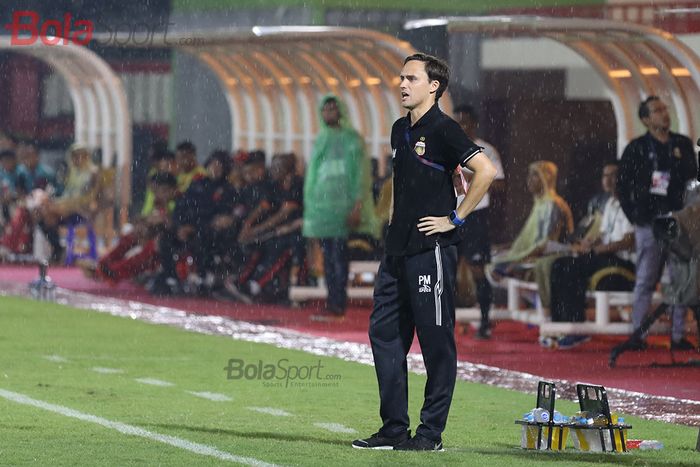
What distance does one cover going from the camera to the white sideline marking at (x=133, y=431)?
940 cm

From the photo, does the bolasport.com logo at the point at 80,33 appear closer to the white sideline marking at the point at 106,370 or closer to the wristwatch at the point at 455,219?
the white sideline marking at the point at 106,370

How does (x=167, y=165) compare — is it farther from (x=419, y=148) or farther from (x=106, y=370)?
(x=419, y=148)

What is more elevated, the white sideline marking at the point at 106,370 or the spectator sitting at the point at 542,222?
the spectator sitting at the point at 542,222

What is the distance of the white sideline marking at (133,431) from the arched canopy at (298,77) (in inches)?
310

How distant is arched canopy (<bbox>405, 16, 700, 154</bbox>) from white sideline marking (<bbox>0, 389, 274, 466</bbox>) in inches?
252

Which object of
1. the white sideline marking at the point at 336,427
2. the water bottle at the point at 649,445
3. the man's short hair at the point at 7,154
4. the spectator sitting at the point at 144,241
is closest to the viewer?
the water bottle at the point at 649,445

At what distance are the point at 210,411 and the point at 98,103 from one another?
1785 centimetres

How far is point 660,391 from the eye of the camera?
13.3m

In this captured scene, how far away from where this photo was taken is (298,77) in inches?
930

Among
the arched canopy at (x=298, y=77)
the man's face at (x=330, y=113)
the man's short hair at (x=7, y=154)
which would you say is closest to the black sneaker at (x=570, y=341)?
the man's face at (x=330, y=113)

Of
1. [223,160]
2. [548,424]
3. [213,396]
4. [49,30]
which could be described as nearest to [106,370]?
[213,396]

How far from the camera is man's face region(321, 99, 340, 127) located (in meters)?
18.2

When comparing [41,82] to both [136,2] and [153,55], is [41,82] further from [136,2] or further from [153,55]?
[136,2]

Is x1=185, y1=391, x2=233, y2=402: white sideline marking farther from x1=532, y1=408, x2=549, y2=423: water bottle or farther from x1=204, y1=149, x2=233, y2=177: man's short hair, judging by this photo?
x1=204, y1=149, x2=233, y2=177: man's short hair
